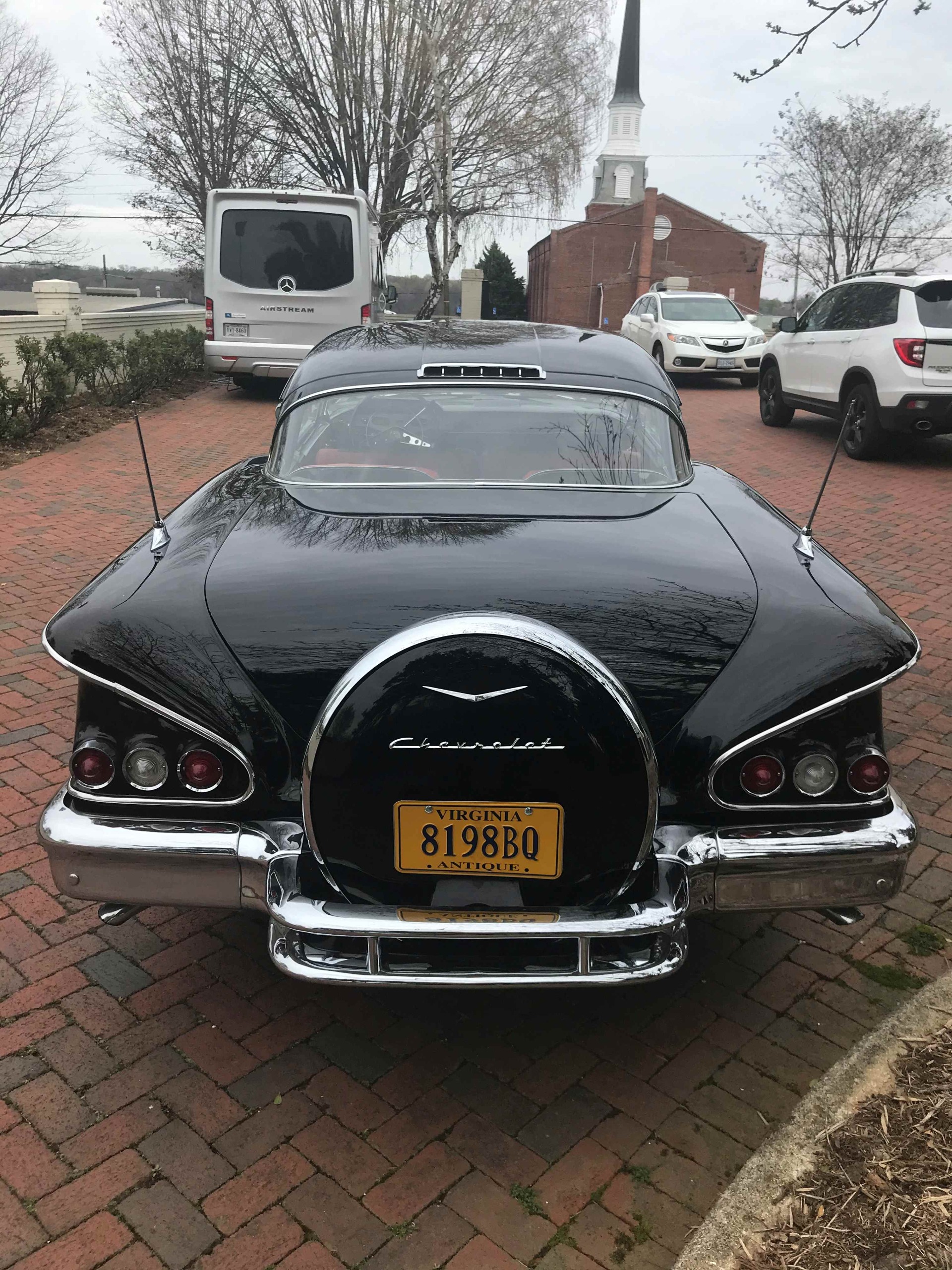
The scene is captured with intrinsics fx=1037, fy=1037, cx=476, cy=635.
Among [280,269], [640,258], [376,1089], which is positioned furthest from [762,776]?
[640,258]

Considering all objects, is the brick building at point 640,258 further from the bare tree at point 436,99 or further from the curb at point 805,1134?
the curb at point 805,1134

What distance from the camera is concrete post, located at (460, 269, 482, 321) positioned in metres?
31.0

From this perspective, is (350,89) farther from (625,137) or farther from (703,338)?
(625,137)

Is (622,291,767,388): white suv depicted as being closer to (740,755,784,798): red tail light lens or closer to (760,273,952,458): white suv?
(760,273,952,458): white suv

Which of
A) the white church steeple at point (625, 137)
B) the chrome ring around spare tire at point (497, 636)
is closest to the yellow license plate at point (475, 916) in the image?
the chrome ring around spare tire at point (497, 636)

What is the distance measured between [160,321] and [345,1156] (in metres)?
17.8

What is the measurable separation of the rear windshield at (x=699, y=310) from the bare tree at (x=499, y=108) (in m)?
12.4

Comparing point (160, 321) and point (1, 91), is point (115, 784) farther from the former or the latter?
point (1, 91)

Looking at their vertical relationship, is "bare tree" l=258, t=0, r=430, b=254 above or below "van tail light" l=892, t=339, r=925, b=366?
above

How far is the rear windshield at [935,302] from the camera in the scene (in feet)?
32.7

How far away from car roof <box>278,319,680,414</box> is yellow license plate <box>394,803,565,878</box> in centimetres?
203

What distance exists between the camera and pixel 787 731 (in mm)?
2348

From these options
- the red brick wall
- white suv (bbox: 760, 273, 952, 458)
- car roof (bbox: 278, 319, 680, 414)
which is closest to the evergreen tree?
the red brick wall

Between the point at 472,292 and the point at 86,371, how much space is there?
19828mm
